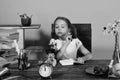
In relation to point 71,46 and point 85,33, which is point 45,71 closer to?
point 71,46

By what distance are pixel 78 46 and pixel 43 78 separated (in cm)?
83

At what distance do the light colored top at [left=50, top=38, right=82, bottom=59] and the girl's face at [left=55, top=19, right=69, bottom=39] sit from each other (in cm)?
7

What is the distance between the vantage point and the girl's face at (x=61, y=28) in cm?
246

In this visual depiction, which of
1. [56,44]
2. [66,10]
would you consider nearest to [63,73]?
[56,44]

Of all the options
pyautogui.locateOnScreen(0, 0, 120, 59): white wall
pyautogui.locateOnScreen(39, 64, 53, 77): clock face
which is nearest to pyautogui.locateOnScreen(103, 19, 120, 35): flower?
pyautogui.locateOnScreen(39, 64, 53, 77): clock face

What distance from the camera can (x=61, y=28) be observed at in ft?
8.10

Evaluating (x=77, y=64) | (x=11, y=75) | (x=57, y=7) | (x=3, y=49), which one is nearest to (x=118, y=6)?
(x=57, y=7)

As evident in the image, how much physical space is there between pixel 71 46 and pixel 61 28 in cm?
21

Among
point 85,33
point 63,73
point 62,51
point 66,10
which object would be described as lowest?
point 63,73

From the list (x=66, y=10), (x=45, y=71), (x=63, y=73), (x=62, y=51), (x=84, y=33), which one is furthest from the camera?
(x=66, y=10)

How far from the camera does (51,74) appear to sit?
1829 millimetres

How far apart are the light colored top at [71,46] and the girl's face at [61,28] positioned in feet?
0.24

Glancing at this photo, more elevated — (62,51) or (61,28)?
(61,28)

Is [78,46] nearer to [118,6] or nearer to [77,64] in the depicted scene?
[77,64]
